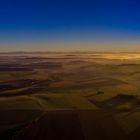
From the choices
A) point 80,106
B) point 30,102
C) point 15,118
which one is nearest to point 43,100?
point 30,102

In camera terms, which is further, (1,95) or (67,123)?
(1,95)

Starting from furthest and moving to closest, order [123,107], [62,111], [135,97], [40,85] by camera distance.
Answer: [40,85], [135,97], [123,107], [62,111]

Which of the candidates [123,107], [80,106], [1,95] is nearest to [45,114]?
[80,106]

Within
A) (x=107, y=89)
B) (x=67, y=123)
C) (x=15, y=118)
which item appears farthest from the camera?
(x=107, y=89)

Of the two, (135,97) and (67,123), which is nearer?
(67,123)

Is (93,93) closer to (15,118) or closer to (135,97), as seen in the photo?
(135,97)

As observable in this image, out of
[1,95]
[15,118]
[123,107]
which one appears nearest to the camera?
[15,118]

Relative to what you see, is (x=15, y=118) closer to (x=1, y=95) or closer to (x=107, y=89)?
(x=1, y=95)

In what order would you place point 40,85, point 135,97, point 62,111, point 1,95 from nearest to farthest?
point 62,111, point 135,97, point 1,95, point 40,85
